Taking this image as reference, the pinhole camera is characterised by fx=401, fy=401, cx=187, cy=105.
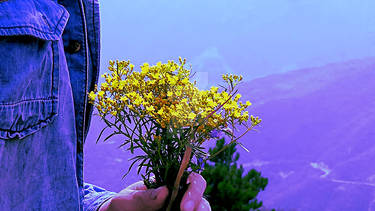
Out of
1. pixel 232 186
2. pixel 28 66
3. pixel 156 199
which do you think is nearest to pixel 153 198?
pixel 156 199

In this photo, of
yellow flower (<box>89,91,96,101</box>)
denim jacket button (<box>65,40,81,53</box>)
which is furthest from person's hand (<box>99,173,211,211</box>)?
denim jacket button (<box>65,40,81,53</box>)

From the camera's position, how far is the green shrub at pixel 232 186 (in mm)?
3811

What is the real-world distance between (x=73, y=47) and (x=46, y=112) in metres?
0.25

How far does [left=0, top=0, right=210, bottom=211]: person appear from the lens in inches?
36.6

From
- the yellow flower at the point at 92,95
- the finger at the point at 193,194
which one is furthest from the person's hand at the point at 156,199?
the yellow flower at the point at 92,95

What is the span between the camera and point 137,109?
1056mm

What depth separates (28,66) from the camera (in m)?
0.95

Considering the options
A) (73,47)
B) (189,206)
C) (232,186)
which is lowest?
(189,206)

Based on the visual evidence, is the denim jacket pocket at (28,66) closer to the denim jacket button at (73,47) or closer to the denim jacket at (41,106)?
the denim jacket at (41,106)

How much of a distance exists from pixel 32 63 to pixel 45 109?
12 centimetres

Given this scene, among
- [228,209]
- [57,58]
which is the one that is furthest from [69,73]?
[228,209]

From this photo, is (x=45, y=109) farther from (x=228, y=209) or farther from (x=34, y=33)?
(x=228, y=209)

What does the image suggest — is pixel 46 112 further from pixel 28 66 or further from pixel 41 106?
pixel 28 66

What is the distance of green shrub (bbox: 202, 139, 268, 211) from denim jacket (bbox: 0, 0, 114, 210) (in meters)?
2.68
